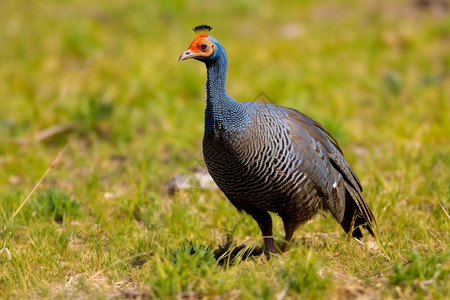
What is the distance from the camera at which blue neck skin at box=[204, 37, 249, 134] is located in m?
3.79

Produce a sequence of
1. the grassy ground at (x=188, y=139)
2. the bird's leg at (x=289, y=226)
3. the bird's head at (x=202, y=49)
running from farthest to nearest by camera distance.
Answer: the bird's leg at (x=289, y=226), the bird's head at (x=202, y=49), the grassy ground at (x=188, y=139)

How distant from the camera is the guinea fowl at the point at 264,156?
3801 millimetres

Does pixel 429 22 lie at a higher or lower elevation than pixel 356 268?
higher

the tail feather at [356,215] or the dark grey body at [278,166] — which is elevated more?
the dark grey body at [278,166]

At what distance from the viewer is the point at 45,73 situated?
842 cm

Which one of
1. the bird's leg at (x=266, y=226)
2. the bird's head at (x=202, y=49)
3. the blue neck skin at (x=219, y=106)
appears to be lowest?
the bird's leg at (x=266, y=226)

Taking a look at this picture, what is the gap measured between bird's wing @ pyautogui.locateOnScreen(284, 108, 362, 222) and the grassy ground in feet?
1.24

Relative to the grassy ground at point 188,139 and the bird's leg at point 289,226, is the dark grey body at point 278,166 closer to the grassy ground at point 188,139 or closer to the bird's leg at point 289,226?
the bird's leg at point 289,226

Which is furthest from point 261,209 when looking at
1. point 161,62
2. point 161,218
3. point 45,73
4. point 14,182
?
point 45,73

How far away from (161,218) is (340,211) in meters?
1.48

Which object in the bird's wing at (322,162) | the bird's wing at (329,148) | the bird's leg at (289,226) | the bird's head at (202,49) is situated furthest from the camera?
the bird's wing at (329,148)

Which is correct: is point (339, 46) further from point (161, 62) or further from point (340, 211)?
point (340, 211)

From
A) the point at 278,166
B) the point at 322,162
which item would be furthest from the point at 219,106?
the point at 322,162

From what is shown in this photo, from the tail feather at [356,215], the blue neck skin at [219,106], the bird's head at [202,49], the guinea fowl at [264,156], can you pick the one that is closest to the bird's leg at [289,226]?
the guinea fowl at [264,156]
